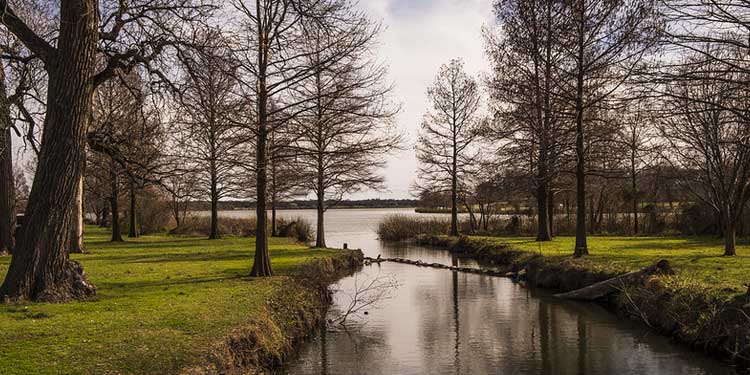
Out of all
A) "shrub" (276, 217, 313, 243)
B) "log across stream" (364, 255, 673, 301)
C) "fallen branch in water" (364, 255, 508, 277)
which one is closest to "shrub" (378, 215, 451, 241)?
"shrub" (276, 217, 313, 243)

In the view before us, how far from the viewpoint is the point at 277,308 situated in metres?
11.7

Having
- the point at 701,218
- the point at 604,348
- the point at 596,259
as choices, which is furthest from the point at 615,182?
the point at 604,348

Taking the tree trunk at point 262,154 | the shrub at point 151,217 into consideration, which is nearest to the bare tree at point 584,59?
the tree trunk at point 262,154

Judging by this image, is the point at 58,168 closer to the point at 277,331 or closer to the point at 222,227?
the point at 277,331

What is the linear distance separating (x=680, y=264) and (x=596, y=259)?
2.73m

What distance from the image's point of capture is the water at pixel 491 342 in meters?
10.1

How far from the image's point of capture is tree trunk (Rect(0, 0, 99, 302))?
10.6 m

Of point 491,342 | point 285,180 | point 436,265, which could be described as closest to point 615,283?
point 491,342

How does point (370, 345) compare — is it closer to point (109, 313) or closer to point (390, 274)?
point (109, 313)

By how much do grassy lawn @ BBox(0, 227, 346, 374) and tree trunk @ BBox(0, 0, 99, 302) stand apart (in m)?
0.65

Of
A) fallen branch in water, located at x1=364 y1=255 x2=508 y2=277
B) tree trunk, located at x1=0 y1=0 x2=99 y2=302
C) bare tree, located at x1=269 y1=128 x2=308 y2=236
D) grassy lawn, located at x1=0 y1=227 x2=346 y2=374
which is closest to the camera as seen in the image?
grassy lawn, located at x1=0 y1=227 x2=346 y2=374

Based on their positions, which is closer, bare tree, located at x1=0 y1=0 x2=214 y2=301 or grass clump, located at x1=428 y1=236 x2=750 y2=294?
bare tree, located at x1=0 y1=0 x2=214 y2=301

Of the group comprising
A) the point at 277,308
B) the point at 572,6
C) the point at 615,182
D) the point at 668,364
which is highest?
the point at 572,6

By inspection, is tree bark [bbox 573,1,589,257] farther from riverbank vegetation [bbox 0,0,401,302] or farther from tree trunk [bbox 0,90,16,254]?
tree trunk [bbox 0,90,16,254]
